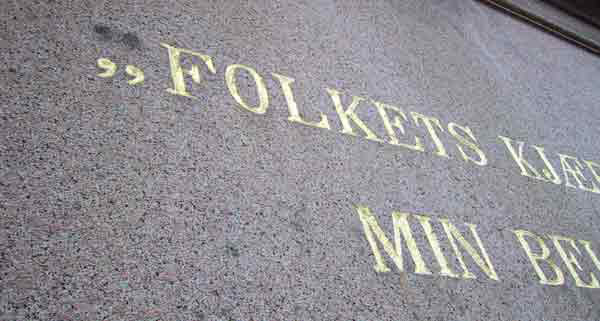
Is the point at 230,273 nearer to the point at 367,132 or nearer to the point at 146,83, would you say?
the point at 146,83

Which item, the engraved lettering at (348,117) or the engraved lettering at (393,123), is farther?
the engraved lettering at (393,123)

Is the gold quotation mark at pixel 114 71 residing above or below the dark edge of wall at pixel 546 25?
below

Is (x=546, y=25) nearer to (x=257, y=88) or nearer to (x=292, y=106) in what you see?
Answer: (x=292, y=106)

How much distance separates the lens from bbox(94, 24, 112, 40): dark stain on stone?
181 centimetres

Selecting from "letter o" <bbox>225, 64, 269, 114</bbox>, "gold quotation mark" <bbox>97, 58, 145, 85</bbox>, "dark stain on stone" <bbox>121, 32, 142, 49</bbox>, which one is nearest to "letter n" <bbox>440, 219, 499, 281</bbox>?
"letter o" <bbox>225, 64, 269, 114</bbox>

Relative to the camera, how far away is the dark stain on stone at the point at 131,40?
1851 millimetres

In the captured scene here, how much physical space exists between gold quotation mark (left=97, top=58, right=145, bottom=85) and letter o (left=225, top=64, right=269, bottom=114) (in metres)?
0.39

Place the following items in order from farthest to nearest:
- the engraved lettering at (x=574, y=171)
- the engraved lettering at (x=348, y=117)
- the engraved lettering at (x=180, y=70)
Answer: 1. the engraved lettering at (x=574, y=171)
2. the engraved lettering at (x=348, y=117)
3. the engraved lettering at (x=180, y=70)

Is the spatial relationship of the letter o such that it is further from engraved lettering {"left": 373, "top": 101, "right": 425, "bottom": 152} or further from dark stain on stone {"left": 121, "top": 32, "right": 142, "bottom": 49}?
engraved lettering {"left": 373, "top": 101, "right": 425, "bottom": 152}

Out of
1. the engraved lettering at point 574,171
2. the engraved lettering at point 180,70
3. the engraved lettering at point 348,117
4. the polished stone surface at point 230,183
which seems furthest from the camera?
the engraved lettering at point 574,171

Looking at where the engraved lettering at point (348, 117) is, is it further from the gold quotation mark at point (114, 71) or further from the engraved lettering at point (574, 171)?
the engraved lettering at point (574, 171)

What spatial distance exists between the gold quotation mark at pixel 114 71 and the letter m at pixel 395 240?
3.56 feet

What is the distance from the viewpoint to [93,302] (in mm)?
1167

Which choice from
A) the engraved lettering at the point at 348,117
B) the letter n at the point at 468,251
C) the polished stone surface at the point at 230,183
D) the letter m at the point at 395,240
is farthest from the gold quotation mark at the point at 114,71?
the letter n at the point at 468,251
